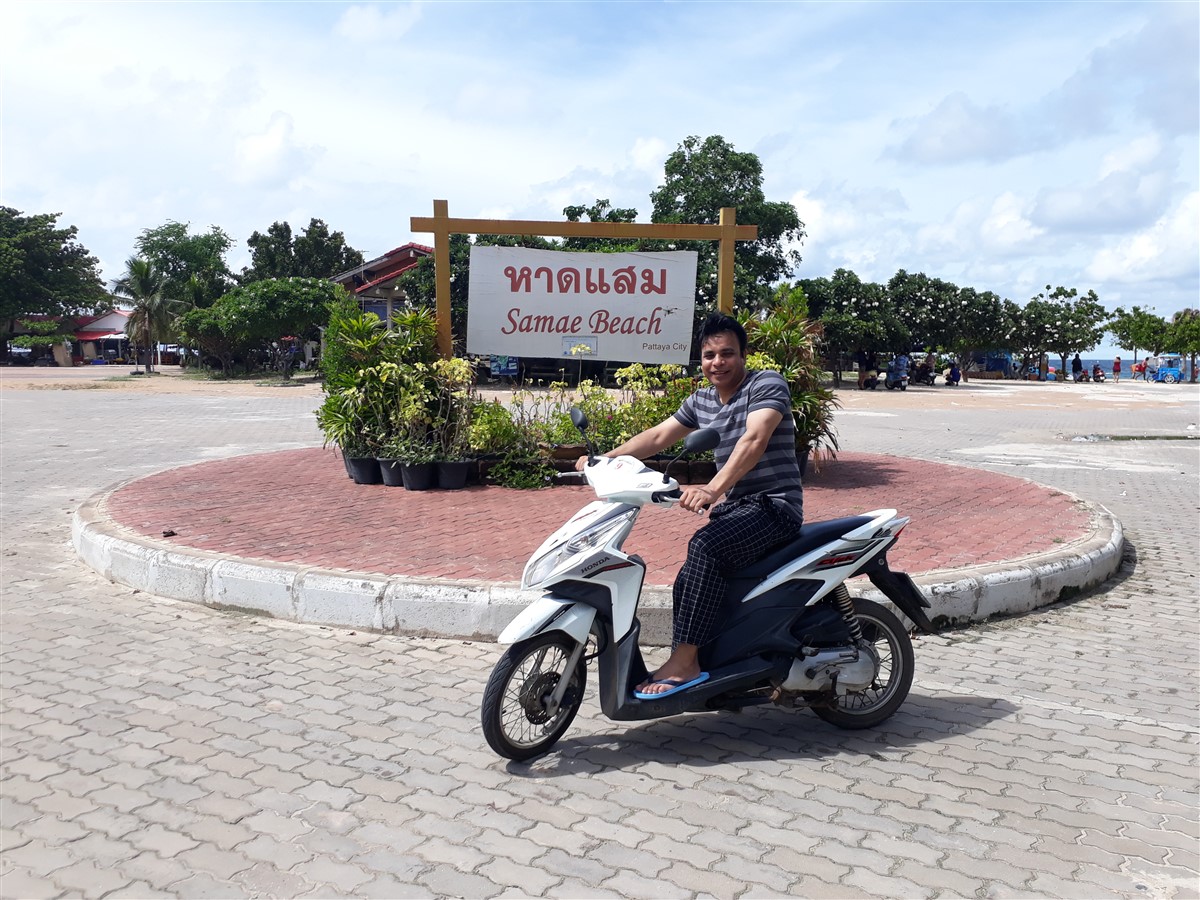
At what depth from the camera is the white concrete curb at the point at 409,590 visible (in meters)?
5.21

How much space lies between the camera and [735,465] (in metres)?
3.72

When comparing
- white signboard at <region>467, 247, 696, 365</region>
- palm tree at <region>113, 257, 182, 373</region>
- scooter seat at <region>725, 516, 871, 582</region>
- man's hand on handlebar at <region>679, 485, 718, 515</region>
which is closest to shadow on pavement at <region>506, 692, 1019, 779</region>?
scooter seat at <region>725, 516, 871, 582</region>

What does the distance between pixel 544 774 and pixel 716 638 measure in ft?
2.96

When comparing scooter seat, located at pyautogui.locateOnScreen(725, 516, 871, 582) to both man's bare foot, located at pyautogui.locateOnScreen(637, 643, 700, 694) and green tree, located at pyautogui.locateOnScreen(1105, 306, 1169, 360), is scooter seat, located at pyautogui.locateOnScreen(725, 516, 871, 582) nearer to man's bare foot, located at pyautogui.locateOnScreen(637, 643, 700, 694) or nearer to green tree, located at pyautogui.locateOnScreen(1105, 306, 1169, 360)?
man's bare foot, located at pyautogui.locateOnScreen(637, 643, 700, 694)

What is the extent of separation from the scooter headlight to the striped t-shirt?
2.07 ft

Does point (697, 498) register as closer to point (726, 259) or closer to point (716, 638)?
point (716, 638)

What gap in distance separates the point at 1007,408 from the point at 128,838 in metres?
26.3

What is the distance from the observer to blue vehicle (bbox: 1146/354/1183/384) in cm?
5784

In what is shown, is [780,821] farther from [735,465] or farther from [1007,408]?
[1007,408]

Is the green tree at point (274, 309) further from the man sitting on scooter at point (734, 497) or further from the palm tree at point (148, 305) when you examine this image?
the man sitting on scooter at point (734, 497)

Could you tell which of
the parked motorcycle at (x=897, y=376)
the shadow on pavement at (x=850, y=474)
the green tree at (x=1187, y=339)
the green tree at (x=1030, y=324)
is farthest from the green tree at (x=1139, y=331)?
the shadow on pavement at (x=850, y=474)

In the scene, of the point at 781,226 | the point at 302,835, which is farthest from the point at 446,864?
the point at 781,226

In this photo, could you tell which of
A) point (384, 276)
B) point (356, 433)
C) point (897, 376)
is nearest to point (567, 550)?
point (356, 433)

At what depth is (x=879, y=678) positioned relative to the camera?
4.13 metres
